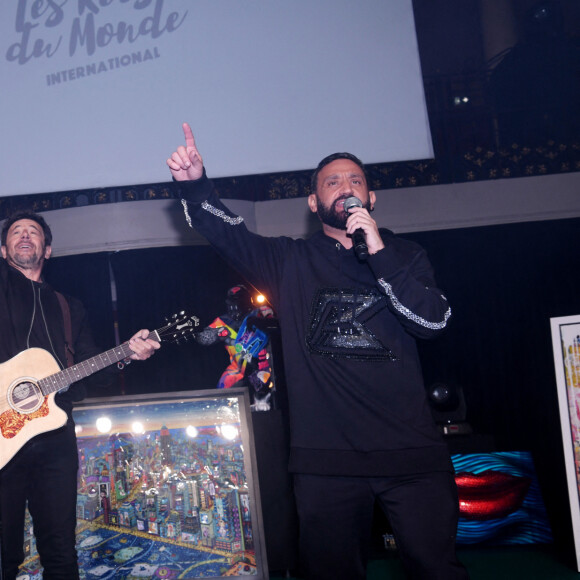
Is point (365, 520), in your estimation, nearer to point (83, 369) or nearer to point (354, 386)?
point (354, 386)

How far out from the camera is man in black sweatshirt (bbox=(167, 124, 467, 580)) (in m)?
1.49

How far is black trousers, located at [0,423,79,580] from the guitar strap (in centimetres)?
39

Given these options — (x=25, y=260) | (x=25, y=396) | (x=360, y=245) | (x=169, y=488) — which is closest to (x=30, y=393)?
(x=25, y=396)

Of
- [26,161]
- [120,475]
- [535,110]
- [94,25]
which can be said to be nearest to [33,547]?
[120,475]

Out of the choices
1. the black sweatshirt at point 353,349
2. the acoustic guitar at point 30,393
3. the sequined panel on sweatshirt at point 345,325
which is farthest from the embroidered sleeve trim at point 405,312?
the acoustic guitar at point 30,393

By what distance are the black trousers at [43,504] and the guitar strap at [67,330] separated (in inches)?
15.3

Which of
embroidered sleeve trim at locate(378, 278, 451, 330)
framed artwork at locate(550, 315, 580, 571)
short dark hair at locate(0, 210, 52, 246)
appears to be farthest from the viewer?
short dark hair at locate(0, 210, 52, 246)

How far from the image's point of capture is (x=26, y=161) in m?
2.87

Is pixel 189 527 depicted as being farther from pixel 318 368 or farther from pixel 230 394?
pixel 318 368

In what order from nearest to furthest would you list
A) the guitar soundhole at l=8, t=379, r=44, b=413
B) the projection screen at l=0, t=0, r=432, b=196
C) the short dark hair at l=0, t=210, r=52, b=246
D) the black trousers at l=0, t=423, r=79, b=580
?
the black trousers at l=0, t=423, r=79, b=580 < the guitar soundhole at l=8, t=379, r=44, b=413 < the short dark hair at l=0, t=210, r=52, b=246 < the projection screen at l=0, t=0, r=432, b=196

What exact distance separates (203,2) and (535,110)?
12.3ft

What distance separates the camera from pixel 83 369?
2543mm

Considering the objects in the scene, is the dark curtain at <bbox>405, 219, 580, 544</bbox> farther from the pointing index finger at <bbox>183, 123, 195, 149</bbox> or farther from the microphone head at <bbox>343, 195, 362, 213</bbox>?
the pointing index finger at <bbox>183, 123, 195, 149</bbox>

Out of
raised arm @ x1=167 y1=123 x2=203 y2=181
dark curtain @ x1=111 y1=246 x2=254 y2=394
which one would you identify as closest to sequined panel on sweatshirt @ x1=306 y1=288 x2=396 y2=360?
raised arm @ x1=167 y1=123 x2=203 y2=181
